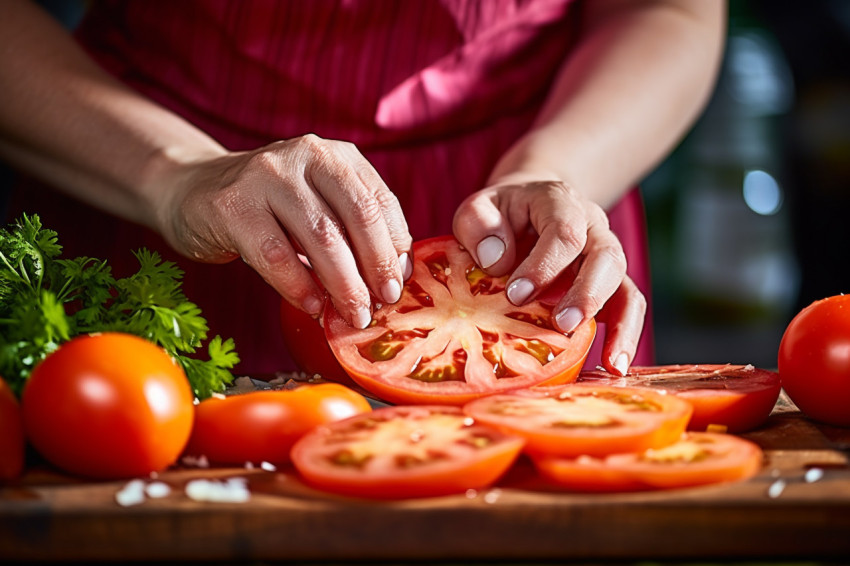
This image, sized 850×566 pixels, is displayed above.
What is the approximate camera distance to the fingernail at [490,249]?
4.54ft

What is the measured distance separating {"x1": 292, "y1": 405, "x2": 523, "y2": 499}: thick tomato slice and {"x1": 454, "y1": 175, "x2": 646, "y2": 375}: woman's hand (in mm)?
305

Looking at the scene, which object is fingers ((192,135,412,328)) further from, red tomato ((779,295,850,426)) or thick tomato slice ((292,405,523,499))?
red tomato ((779,295,850,426))

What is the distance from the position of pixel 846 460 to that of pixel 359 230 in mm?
663

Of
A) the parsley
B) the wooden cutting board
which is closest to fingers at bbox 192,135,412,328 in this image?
the parsley

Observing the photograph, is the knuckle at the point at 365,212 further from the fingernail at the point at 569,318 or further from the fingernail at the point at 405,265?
the fingernail at the point at 569,318

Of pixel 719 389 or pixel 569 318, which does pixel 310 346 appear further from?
pixel 719 389

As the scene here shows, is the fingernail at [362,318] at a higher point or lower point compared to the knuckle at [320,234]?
lower

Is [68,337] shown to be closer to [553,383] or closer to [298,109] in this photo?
[553,383]

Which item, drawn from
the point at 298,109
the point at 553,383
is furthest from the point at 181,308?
the point at 298,109

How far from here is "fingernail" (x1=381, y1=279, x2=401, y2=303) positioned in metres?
1.34

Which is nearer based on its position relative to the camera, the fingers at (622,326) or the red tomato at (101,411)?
the red tomato at (101,411)

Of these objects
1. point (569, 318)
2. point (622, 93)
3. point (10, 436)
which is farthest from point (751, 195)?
point (10, 436)

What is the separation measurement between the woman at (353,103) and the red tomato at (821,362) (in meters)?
0.23

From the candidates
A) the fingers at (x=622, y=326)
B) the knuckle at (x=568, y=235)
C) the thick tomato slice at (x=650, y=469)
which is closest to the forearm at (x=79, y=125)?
the knuckle at (x=568, y=235)
